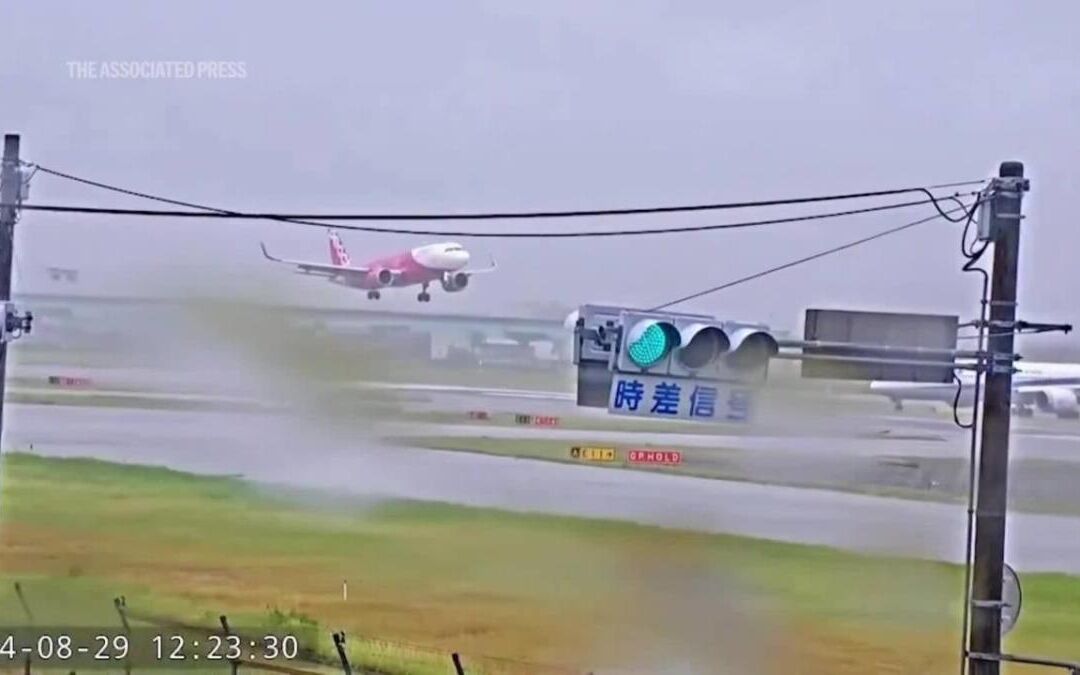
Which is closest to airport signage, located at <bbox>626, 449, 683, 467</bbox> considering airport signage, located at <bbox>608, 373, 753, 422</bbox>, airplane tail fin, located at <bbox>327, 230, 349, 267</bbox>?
airport signage, located at <bbox>608, 373, 753, 422</bbox>

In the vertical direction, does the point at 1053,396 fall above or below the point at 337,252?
below

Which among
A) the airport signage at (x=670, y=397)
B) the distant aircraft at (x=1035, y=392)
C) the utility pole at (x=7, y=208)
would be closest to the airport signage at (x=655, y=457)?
the airport signage at (x=670, y=397)

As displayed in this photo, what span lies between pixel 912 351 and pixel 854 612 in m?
1.35

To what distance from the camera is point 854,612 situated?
203 inches

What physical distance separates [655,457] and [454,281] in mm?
1130

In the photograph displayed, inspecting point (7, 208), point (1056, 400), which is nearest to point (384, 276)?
point (7, 208)

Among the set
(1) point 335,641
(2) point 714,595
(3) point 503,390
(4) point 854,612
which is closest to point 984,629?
(4) point 854,612

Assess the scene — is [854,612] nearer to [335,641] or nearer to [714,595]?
[714,595]

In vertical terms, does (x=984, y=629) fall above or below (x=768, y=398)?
below

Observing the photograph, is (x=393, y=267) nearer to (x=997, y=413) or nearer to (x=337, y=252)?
(x=337, y=252)

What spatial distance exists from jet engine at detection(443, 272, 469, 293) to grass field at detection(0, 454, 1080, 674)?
2.98ft

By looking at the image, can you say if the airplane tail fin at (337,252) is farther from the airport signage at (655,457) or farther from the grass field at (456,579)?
the airport signage at (655,457)

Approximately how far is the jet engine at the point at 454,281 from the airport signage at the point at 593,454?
826mm

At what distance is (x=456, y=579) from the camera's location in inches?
199
